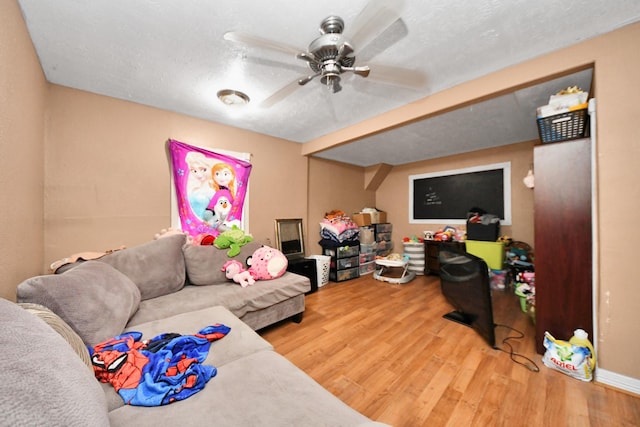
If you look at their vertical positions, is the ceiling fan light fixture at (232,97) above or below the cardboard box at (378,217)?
above

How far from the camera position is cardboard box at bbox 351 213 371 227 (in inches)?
165

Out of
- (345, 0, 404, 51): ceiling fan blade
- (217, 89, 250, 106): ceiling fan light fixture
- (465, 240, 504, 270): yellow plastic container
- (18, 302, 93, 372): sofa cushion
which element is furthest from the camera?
(465, 240, 504, 270): yellow plastic container

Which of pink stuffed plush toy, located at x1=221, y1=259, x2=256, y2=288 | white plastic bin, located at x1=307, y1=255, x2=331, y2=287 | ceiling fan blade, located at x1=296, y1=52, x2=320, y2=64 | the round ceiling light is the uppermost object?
the round ceiling light

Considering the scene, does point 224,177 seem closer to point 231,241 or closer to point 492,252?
point 231,241

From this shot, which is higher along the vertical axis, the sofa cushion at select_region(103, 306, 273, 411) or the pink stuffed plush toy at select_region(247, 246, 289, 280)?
the pink stuffed plush toy at select_region(247, 246, 289, 280)

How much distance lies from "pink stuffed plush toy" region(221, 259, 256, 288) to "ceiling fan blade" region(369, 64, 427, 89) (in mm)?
2021

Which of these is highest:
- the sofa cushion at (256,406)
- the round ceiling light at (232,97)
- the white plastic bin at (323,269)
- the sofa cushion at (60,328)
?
the round ceiling light at (232,97)

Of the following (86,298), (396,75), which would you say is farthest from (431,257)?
(86,298)

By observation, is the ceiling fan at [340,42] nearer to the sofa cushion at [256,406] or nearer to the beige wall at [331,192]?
the sofa cushion at [256,406]

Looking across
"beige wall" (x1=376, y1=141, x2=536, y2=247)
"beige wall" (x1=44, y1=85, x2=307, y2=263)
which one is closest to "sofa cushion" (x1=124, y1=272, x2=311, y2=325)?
"beige wall" (x1=44, y1=85, x2=307, y2=263)

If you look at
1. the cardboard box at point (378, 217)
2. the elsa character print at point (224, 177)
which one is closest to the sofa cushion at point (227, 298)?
the elsa character print at point (224, 177)

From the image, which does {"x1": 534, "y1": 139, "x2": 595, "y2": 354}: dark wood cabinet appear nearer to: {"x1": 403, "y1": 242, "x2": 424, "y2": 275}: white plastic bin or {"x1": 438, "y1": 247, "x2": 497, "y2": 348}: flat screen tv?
{"x1": 438, "y1": 247, "x2": 497, "y2": 348}: flat screen tv

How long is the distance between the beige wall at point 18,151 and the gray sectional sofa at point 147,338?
33 centimetres

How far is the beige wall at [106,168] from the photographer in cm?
187
